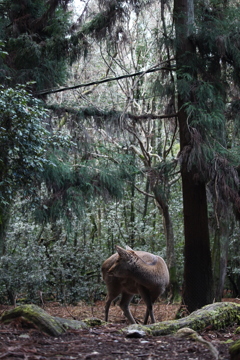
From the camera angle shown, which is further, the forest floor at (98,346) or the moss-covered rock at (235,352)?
the forest floor at (98,346)

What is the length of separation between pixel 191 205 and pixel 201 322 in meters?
4.70

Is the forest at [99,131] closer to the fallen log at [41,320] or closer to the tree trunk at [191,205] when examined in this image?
the tree trunk at [191,205]

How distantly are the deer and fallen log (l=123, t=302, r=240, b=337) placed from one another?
1223 mm

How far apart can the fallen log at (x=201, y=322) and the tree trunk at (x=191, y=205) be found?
3697 millimetres

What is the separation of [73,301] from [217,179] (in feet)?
23.2

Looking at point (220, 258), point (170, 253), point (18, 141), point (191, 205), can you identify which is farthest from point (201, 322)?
point (170, 253)

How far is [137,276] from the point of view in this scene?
6.18 m

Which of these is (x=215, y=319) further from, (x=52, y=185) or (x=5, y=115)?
(x=52, y=185)

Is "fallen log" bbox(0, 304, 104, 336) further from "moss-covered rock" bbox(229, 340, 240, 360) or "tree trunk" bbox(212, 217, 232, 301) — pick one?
"tree trunk" bbox(212, 217, 232, 301)

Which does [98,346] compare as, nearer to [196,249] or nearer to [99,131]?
[196,249]

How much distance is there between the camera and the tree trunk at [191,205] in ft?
29.4

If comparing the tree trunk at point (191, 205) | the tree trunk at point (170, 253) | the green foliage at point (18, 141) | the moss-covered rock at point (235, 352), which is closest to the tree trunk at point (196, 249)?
the tree trunk at point (191, 205)

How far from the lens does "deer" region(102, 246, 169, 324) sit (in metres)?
6.20

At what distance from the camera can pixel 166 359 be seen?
131 inches
